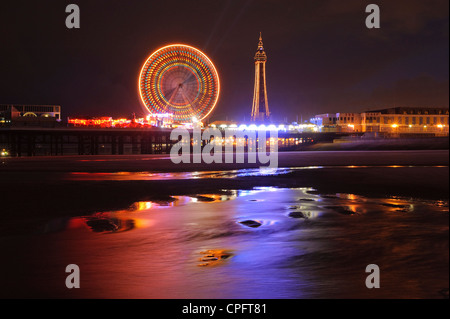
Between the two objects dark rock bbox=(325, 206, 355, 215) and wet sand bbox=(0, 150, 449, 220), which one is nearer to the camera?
dark rock bbox=(325, 206, 355, 215)

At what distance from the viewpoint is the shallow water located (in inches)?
238

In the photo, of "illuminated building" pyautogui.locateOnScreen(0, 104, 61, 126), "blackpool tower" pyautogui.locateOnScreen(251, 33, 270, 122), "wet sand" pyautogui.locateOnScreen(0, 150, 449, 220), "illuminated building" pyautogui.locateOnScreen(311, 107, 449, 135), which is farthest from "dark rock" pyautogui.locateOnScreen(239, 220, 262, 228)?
"blackpool tower" pyautogui.locateOnScreen(251, 33, 270, 122)

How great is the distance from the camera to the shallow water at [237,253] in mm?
6055

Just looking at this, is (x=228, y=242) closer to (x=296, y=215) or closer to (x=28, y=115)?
(x=296, y=215)

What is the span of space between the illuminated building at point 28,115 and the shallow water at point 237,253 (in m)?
54.6

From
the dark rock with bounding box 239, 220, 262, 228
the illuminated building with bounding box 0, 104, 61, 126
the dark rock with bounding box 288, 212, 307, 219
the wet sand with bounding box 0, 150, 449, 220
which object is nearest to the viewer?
the dark rock with bounding box 239, 220, 262, 228

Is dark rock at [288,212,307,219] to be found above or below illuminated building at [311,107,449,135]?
below

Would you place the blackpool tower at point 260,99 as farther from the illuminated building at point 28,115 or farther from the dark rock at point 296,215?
the dark rock at point 296,215

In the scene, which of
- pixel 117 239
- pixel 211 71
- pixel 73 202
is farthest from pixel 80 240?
pixel 211 71

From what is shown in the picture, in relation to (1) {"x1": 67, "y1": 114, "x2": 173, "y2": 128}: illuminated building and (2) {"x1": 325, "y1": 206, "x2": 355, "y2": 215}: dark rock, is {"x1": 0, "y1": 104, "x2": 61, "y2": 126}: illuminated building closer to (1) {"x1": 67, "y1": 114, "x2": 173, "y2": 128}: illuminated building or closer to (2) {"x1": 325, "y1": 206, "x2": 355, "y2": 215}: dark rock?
(1) {"x1": 67, "y1": 114, "x2": 173, "y2": 128}: illuminated building

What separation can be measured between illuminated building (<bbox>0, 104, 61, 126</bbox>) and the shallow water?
54.6 metres

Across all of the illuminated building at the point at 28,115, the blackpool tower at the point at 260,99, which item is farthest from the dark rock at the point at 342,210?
the blackpool tower at the point at 260,99

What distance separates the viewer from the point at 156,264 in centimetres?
720

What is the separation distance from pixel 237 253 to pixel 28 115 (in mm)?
82753
